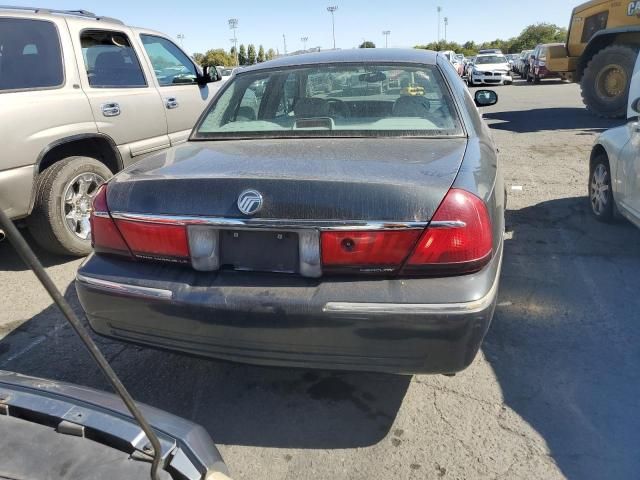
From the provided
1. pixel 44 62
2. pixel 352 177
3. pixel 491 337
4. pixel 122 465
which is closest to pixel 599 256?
pixel 491 337

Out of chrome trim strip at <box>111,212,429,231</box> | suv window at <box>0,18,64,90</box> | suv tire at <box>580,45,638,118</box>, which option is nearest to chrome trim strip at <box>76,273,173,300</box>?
chrome trim strip at <box>111,212,429,231</box>

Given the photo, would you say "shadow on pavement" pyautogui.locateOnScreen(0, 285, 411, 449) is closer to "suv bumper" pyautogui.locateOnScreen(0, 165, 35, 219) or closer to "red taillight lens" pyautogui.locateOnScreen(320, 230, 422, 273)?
"red taillight lens" pyautogui.locateOnScreen(320, 230, 422, 273)

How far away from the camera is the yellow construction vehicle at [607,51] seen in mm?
11344

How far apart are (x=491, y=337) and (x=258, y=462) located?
1.58 m

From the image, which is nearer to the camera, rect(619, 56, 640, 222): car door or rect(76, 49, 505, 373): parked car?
rect(76, 49, 505, 373): parked car

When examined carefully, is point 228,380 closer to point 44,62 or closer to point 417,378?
point 417,378

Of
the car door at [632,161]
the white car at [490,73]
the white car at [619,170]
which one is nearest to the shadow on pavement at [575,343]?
the white car at [619,170]

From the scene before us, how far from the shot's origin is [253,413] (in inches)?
102

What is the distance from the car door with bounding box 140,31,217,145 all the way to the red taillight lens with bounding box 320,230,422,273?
3896mm

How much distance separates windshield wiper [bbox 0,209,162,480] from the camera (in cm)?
96

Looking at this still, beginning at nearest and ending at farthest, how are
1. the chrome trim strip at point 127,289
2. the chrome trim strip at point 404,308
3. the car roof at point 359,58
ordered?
the chrome trim strip at point 404,308 < the chrome trim strip at point 127,289 < the car roof at point 359,58

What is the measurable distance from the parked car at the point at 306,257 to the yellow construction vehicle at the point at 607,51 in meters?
11.1

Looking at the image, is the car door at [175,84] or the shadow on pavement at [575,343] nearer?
the shadow on pavement at [575,343]

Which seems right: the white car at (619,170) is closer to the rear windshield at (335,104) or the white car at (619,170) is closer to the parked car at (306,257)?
the rear windshield at (335,104)
